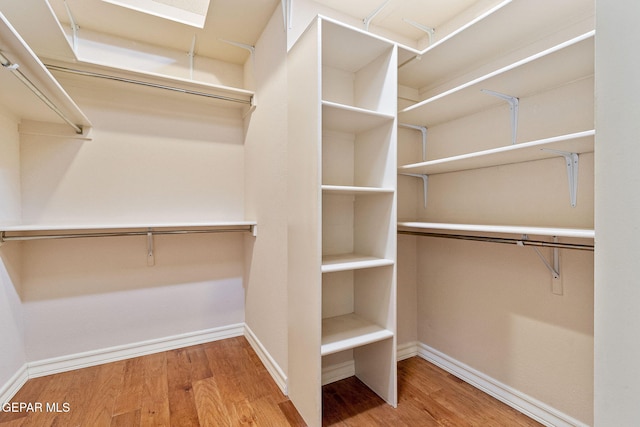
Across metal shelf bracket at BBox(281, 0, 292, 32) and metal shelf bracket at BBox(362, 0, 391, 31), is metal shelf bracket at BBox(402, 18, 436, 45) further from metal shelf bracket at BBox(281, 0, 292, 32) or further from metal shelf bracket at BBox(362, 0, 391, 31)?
metal shelf bracket at BBox(281, 0, 292, 32)

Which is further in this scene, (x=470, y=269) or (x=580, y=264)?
(x=470, y=269)

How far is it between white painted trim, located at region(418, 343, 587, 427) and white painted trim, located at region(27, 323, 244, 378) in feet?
5.38

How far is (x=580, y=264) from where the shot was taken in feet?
4.53

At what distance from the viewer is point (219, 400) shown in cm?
171

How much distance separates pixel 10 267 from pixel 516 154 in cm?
298

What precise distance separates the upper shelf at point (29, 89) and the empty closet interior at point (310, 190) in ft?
0.05

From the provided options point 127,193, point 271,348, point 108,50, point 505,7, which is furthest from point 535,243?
point 108,50

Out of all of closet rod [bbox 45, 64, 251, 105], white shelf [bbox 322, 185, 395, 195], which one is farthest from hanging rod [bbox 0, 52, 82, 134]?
white shelf [bbox 322, 185, 395, 195]

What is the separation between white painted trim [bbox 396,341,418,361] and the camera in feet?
7.17

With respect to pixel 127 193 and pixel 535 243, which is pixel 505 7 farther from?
pixel 127 193

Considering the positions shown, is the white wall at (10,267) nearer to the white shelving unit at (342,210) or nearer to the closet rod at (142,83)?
the closet rod at (142,83)

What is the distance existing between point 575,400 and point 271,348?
1.69 metres

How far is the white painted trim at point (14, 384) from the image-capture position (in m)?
1.65

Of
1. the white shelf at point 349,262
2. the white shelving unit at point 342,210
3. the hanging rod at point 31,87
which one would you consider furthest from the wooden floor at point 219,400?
the hanging rod at point 31,87
